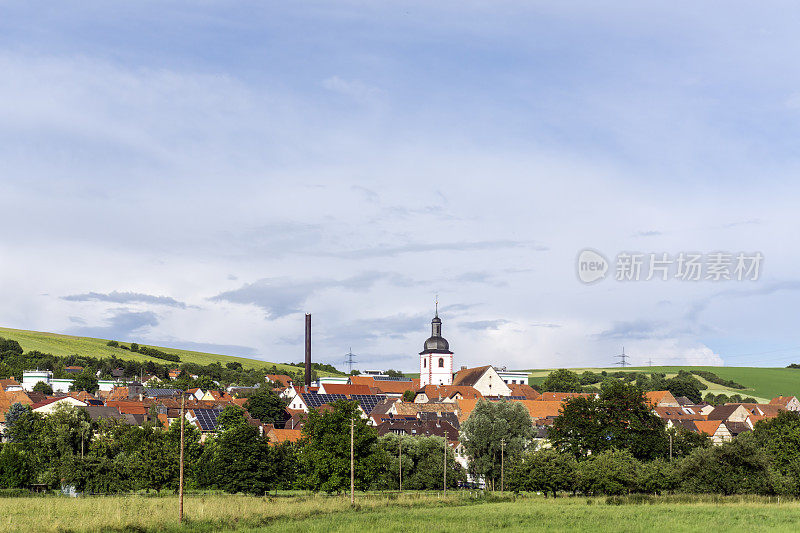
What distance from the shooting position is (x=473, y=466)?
90.4 metres

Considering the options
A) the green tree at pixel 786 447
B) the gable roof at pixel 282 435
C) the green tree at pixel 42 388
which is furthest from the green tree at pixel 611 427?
the green tree at pixel 42 388

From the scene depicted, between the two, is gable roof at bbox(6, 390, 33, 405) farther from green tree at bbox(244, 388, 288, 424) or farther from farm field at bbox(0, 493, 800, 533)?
farm field at bbox(0, 493, 800, 533)

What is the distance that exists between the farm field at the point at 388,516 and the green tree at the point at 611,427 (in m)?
20.9

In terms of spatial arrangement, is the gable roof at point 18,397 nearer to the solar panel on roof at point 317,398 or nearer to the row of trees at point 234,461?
the solar panel on roof at point 317,398

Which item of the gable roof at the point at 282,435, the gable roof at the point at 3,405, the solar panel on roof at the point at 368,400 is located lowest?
the gable roof at the point at 282,435

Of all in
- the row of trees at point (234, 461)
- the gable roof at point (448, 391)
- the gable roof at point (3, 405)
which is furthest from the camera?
the gable roof at point (448, 391)

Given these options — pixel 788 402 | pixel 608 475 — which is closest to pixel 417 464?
pixel 608 475

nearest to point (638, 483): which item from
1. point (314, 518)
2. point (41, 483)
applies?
point (314, 518)

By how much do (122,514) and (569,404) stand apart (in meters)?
55.1

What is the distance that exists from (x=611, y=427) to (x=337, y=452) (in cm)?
3197

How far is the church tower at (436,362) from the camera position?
637ft

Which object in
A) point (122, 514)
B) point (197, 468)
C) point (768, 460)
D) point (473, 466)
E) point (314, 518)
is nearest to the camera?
point (122, 514)

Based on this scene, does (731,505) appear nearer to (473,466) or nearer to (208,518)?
(473,466)

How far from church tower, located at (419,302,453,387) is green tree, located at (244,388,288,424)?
174 feet
